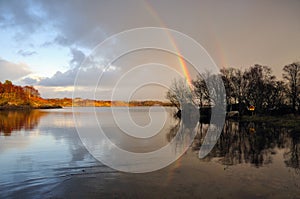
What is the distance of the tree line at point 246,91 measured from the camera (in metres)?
62.2

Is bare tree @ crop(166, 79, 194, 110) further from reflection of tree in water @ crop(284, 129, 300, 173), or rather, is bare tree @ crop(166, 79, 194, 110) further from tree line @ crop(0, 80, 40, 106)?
tree line @ crop(0, 80, 40, 106)

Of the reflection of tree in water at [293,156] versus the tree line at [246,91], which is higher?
the tree line at [246,91]

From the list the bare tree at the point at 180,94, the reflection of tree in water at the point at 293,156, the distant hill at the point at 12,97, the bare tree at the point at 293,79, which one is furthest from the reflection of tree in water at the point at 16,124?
the distant hill at the point at 12,97

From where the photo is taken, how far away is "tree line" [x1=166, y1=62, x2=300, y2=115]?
204 ft

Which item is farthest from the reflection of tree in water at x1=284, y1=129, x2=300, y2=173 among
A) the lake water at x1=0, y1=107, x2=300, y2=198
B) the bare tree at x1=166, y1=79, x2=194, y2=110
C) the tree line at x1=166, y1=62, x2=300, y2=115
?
the bare tree at x1=166, y1=79, x2=194, y2=110

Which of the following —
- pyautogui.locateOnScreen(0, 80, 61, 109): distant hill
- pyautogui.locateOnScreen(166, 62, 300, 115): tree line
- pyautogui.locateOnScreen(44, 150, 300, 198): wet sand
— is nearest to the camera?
pyautogui.locateOnScreen(44, 150, 300, 198): wet sand

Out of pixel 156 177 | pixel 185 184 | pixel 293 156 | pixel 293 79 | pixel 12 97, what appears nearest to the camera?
pixel 185 184

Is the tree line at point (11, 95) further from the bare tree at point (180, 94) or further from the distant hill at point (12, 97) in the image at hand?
the bare tree at point (180, 94)

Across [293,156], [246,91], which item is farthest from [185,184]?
[246,91]

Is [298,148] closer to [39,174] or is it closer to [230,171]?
[230,171]

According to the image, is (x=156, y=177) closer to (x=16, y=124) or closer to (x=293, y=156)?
(x=293, y=156)

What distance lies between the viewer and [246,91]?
67.5 m

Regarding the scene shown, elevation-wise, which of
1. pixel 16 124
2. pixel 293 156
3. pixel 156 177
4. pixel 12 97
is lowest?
pixel 156 177

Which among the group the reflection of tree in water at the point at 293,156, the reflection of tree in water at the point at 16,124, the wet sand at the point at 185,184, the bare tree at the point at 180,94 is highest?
the bare tree at the point at 180,94
